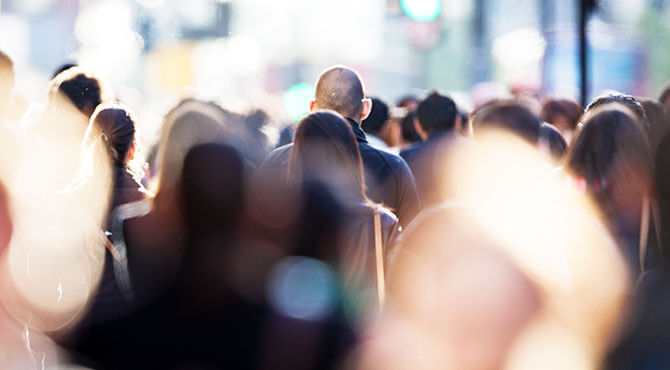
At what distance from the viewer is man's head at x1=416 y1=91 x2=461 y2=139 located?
7.31m

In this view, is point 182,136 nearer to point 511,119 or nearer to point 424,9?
point 511,119

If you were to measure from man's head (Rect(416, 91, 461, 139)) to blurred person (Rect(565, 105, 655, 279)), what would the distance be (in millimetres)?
3076

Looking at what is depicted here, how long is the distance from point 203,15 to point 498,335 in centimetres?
2671

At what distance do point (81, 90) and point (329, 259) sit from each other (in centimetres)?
321

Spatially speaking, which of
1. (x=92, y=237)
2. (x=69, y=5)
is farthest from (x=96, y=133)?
(x=69, y=5)

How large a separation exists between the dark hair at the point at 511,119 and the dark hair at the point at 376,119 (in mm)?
3446

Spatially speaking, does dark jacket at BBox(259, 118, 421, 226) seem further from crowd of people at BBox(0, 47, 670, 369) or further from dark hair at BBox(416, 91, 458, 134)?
dark hair at BBox(416, 91, 458, 134)

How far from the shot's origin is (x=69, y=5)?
7738 cm

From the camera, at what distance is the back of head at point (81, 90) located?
6.64m

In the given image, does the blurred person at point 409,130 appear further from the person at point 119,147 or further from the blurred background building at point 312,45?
the person at point 119,147

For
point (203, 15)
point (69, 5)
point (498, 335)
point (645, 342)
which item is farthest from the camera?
point (69, 5)

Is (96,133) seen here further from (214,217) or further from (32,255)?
(214,217)

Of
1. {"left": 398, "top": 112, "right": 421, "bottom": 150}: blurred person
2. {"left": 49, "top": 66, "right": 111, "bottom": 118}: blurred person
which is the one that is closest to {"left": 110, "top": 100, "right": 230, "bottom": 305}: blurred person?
{"left": 49, "top": 66, "right": 111, "bottom": 118}: blurred person

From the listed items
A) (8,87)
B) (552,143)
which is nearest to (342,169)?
(8,87)
